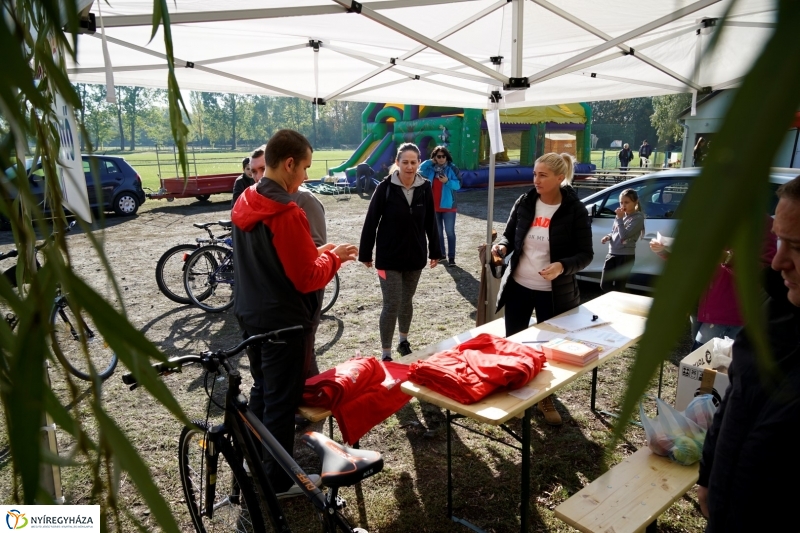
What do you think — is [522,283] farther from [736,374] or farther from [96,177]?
[96,177]

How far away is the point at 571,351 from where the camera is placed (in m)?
2.87

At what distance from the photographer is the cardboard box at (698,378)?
9.15 feet

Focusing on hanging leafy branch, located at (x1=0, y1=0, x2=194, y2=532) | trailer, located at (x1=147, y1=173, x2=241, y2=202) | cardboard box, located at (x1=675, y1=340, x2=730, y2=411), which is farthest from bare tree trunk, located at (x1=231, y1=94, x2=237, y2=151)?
hanging leafy branch, located at (x1=0, y1=0, x2=194, y2=532)

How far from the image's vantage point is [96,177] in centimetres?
48

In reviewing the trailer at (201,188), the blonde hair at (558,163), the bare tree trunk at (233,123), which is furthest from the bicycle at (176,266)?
the bare tree trunk at (233,123)

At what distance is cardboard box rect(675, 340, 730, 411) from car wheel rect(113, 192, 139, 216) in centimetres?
1380

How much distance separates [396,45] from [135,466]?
476cm

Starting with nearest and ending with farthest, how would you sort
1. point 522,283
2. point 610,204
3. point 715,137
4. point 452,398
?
point 715,137, point 452,398, point 522,283, point 610,204

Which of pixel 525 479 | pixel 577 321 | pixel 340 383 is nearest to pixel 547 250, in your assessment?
pixel 577 321

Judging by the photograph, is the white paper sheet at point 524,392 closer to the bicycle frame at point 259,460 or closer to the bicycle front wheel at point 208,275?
the bicycle frame at point 259,460

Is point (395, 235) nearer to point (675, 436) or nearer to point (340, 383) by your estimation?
point (340, 383)

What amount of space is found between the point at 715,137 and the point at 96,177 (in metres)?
0.48

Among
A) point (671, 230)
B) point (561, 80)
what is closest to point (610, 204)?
point (561, 80)

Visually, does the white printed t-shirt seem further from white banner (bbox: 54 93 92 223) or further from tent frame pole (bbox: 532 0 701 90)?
white banner (bbox: 54 93 92 223)
